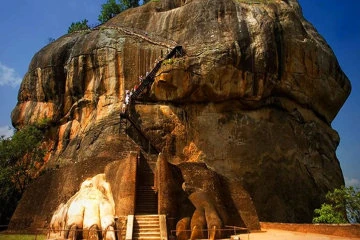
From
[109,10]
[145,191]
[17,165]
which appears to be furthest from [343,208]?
[109,10]

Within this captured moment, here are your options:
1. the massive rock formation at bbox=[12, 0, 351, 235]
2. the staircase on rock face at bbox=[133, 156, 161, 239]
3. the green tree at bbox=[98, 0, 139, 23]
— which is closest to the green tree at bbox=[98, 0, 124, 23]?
the green tree at bbox=[98, 0, 139, 23]

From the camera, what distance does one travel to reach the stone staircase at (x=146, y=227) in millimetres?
12875

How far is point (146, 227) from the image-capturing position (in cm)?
1326

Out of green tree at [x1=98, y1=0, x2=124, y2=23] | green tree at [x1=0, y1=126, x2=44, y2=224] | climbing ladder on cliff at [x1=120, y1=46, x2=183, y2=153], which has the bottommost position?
green tree at [x1=0, y1=126, x2=44, y2=224]

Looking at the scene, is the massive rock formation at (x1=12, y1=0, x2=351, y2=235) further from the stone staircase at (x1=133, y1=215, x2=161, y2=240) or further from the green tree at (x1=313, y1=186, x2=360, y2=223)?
the stone staircase at (x1=133, y1=215, x2=161, y2=240)

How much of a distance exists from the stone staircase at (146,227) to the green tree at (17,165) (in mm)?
12694

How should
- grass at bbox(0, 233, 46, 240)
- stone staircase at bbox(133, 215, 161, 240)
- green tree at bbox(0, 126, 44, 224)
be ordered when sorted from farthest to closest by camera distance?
1. green tree at bbox(0, 126, 44, 224)
2. grass at bbox(0, 233, 46, 240)
3. stone staircase at bbox(133, 215, 161, 240)

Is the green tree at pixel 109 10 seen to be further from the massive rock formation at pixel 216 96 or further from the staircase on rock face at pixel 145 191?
the staircase on rock face at pixel 145 191

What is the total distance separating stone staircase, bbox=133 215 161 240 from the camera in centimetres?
1288

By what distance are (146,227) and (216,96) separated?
14.2m

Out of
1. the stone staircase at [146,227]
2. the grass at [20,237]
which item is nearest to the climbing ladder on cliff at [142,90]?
the grass at [20,237]

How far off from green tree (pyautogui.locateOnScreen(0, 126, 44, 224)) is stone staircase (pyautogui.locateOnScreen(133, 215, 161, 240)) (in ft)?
41.6

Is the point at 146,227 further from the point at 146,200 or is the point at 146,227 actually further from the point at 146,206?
the point at 146,200

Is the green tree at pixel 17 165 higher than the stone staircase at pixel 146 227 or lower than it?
higher
